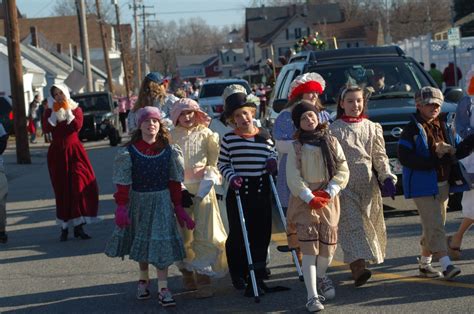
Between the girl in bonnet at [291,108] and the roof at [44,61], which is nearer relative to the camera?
the girl in bonnet at [291,108]

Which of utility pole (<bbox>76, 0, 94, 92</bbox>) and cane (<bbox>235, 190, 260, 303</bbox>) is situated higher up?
utility pole (<bbox>76, 0, 94, 92</bbox>)

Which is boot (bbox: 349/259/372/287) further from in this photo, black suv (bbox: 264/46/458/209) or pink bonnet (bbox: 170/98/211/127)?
black suv (bbox: 264/46/458/209)

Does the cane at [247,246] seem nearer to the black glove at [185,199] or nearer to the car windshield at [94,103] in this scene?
the black glove at [185,199]

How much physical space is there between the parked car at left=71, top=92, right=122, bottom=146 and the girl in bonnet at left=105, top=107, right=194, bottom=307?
2791cm

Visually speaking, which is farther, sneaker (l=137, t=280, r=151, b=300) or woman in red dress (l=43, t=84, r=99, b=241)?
woman in red dress (l=43, t=84, r=99, b=241)

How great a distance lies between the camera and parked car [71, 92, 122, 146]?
36688 millimetres

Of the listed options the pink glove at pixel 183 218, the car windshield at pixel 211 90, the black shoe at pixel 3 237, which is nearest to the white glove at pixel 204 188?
the pink glove at pixel 183 218

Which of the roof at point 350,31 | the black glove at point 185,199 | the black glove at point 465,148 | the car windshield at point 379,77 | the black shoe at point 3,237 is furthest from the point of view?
the roof at point 350,31

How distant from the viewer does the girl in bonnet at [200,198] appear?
876cm

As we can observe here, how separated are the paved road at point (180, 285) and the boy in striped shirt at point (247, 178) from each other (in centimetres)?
32

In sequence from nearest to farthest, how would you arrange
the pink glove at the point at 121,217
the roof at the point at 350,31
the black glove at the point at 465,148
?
1. the pink glove at the point at 121,217
2. the black glove at the point at 465,148
3. the roof at the point at 350,31

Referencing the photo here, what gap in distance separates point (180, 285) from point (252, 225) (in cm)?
105

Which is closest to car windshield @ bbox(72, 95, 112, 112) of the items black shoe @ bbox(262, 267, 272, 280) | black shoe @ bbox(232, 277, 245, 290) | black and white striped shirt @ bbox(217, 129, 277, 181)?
black shoe @ bbox(262, 267, 272, 280)

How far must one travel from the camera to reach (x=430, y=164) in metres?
8.73
